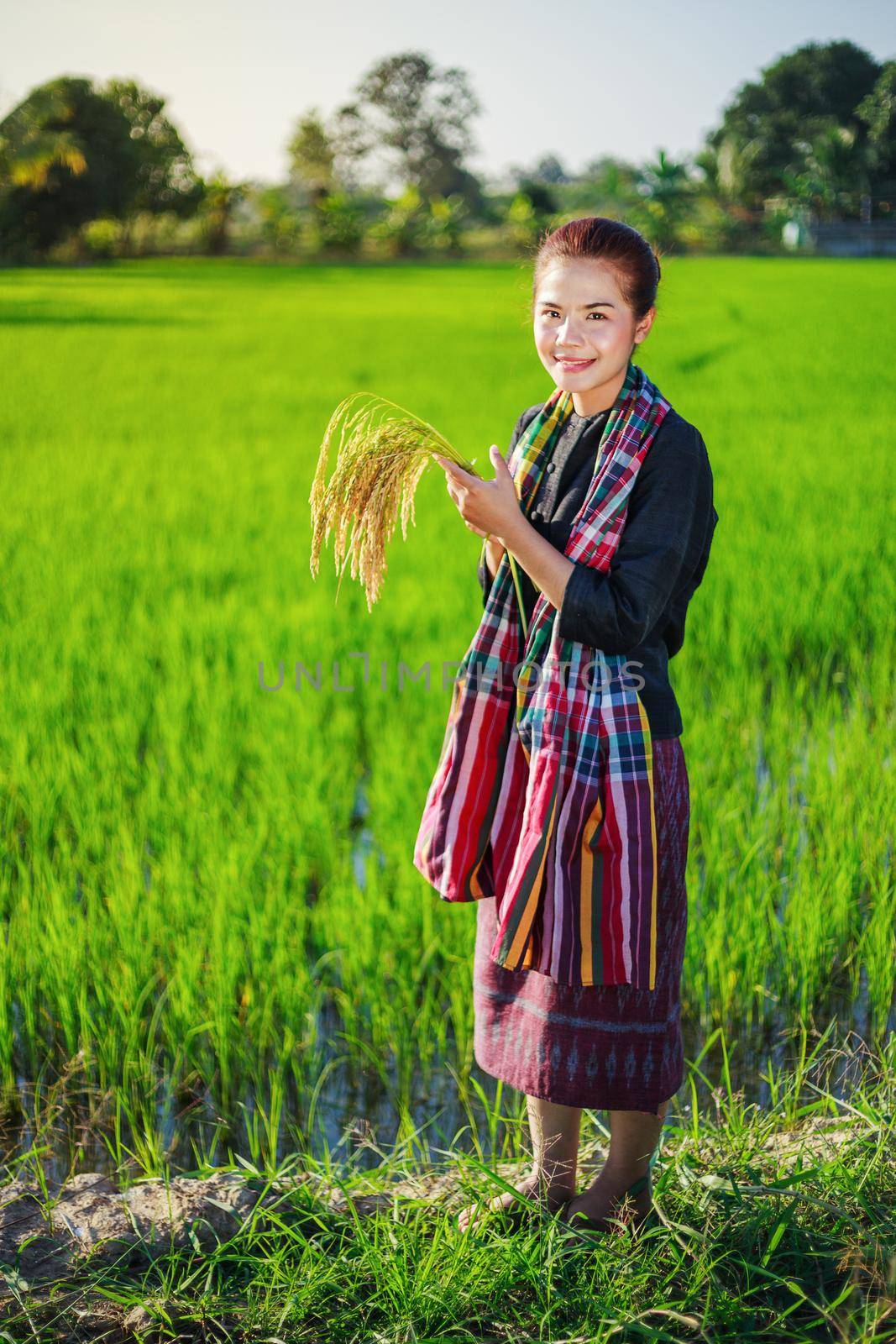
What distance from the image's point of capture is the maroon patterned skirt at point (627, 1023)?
134cm

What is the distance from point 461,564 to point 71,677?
5.35ft

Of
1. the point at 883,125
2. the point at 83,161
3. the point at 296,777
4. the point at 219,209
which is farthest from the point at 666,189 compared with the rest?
the point at 296,777

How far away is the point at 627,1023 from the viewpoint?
1340mm

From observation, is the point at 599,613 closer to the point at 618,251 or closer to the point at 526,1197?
the point at 618,251

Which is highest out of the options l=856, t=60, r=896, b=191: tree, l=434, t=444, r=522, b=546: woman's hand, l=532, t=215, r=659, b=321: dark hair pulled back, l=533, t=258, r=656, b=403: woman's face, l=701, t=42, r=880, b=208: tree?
l=701, t=42, r=880, b=208: tree

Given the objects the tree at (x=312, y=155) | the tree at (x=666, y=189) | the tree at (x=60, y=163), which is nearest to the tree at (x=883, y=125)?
the tree at (x=60, y=163)

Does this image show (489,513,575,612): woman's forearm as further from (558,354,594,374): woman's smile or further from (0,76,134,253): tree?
(0,76,134,253): tree

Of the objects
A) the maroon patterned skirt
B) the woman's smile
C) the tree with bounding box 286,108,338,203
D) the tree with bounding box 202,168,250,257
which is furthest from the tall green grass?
the tree with bounding box 286,108,338,203

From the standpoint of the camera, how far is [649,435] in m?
1.26

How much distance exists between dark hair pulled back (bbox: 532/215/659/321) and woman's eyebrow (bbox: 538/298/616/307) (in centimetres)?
3

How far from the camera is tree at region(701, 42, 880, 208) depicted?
6.07 m

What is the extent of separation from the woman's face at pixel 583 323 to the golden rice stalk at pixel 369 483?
16 cm

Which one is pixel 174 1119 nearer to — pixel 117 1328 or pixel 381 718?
pixel 117 1328

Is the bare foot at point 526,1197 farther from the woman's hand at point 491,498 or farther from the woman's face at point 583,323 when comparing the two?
the woman's face at point 583,323
